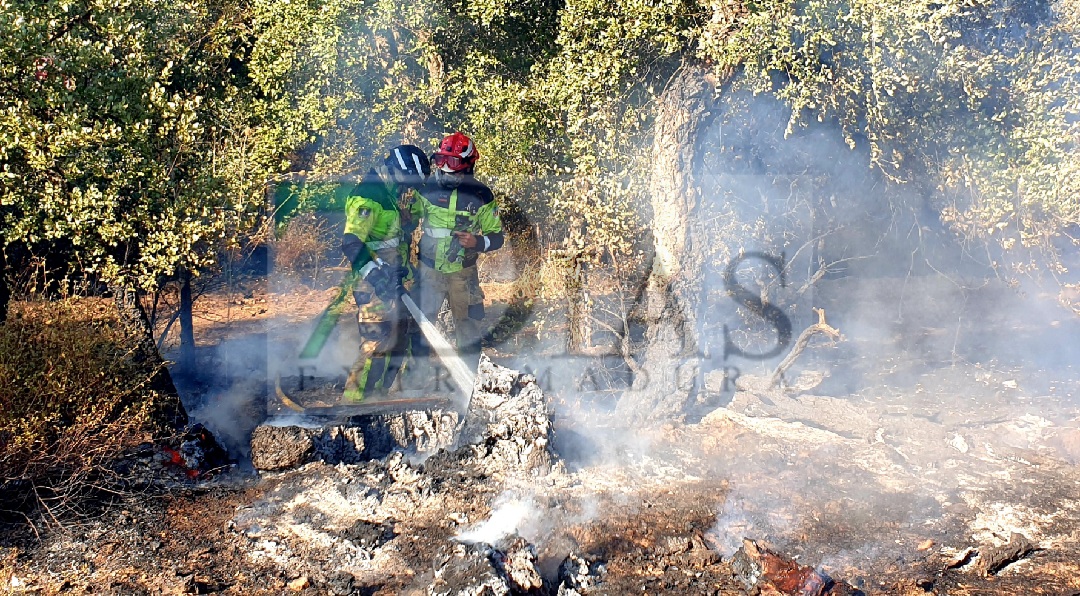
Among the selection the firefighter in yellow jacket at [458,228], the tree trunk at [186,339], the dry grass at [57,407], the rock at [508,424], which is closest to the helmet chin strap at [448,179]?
the firefighter in yellow jacket at [458,228]

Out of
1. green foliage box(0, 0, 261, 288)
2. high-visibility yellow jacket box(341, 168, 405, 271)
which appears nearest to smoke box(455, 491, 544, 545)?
high-visibility yellow jacket box(341, 168, 405, 271)

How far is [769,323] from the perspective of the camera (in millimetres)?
9398

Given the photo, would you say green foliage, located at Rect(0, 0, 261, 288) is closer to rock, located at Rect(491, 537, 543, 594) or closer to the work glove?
the work glove

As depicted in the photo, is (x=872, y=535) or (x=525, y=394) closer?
(x=872, y=535)

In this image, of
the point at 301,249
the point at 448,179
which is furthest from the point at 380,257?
the point at 301,249

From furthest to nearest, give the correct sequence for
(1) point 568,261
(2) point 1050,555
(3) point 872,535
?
(1) point 568,261
(3) point 872,535
(2) point 1050,555

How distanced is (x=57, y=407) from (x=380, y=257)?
299 cm

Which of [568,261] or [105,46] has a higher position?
[105,46]

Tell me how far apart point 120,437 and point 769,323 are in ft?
21.7

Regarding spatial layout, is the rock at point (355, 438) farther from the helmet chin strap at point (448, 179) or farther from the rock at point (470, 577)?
the helmet chin strap at point (448, 179)

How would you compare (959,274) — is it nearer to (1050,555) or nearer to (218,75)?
(1050,555)

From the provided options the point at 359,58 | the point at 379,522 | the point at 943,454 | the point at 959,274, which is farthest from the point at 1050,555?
the point at 359,58

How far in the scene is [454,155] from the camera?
7648mm

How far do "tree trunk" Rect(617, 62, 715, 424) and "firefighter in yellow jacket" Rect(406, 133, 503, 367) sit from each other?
166 centimetres
